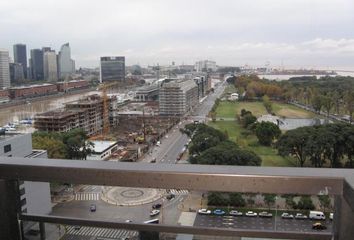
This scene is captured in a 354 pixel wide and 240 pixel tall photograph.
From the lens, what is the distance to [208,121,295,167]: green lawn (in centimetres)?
611

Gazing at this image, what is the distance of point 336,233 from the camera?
0.40 metres

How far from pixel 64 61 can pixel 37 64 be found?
3.70 meters

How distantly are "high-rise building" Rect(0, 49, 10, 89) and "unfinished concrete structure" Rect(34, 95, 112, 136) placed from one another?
499 inches

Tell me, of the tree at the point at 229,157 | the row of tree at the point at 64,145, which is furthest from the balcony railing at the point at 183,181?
the row of tree at the point at 64,145

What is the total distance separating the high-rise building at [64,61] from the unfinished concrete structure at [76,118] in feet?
66.3

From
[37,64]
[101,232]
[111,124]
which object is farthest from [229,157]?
[37,64]

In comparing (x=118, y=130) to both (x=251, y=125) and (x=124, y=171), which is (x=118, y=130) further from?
(x=124, y=171)

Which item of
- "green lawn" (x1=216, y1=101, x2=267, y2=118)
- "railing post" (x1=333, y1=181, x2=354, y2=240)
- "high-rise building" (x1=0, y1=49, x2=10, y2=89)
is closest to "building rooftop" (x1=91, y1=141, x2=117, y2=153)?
"green lawn" (x1=216, y1=101, x2=267, y2=118)

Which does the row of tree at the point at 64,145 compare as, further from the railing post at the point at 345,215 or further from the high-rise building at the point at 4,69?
the high-rise building at the point at 4,69

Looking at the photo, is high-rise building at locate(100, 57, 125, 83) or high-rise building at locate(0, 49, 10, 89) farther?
high-rise building at locate(100, 57, 125, 83)

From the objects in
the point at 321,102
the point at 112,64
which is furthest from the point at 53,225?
the point at 112,64

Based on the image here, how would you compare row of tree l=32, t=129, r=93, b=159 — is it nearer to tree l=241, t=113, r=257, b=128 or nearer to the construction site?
the construction site

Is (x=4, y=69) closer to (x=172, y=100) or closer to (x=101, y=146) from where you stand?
(x=172, y=100)

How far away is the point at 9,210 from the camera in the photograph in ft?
1.59
